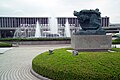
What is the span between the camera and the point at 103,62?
548 centimetres

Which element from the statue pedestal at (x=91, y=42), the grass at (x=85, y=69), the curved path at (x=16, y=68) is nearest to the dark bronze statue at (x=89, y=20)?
the statue pedestal at (x=91, y=42)

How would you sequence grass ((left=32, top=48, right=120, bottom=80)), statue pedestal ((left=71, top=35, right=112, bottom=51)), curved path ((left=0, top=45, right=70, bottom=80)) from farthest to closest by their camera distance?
statue pedestal ((left=71, top=35, right=112, bottom=51))
curved path ((left=0, top=45, right=70, bottom=80))
grass ((left=32, top=48, right=120, bottom=80))

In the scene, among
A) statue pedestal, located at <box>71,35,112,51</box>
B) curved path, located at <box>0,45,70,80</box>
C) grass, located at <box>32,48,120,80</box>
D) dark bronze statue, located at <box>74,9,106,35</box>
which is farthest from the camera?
dark bronze statue, located at <box>74,9,106,35</box>

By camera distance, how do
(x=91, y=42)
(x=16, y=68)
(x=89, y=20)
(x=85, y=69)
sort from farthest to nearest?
1. (x=89, y=20)
2. (x=91, y=42)
3. (x=16, y=68)
4. (x=85, y=69)

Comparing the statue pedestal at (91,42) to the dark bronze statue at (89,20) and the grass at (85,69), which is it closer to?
the dark bronze statue at (89,20)

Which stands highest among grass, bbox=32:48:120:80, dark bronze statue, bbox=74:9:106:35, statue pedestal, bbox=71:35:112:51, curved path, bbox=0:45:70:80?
dark bronze statue, bbox=74:9:106:35

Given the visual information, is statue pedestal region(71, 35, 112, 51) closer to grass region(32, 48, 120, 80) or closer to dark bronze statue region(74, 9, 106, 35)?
dark bronze statue region(74, 9, 106, 35)

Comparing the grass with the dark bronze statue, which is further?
the dark bronze statue

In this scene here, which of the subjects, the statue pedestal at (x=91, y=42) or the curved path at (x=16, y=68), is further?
the statue pedestal at (x=91, y=42)

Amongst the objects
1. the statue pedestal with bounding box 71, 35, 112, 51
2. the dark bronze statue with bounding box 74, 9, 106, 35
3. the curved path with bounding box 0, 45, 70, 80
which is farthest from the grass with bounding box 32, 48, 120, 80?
the dark bronze statue with bounding box 74, 9, 106, 35

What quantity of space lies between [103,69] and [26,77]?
3.29 meters

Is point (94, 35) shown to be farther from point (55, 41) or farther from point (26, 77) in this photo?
point (55, 41)

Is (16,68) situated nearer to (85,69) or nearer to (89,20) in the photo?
(85,69)

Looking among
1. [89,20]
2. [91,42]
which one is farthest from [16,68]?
[89,20]
